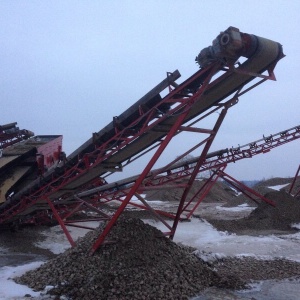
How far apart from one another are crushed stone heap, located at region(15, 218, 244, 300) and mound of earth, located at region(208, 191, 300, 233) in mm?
8392

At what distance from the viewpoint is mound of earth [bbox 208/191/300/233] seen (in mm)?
16250

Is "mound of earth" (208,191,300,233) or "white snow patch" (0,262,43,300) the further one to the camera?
"mound of earth" (208,191,300,233)

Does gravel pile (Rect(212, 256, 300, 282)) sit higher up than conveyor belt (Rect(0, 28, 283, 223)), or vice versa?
conveyor belt (Rect(0, 28, 283, 223))

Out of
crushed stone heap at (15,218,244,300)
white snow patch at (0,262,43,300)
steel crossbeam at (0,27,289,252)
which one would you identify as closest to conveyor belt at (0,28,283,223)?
steel crossbeam at (0,27,289,252)

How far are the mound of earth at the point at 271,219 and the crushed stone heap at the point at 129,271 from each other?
8392 mm

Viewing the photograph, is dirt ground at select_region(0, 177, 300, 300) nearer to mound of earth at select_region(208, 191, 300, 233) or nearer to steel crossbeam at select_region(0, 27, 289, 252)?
mound of earth at select_region(208, 191, 300, 233)

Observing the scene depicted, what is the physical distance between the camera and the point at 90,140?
356 inches

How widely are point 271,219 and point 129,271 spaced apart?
40.0ft

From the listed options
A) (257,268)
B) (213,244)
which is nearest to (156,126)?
(257,268)

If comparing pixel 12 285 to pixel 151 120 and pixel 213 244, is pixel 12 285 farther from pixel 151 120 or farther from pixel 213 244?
pixel 213 244

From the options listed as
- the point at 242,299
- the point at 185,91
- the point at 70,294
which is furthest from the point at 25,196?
the point at 242,299

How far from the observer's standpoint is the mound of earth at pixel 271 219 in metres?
16.2

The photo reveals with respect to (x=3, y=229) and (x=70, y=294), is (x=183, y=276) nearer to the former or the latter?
(x=70, y=294)

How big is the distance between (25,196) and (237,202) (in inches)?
933
